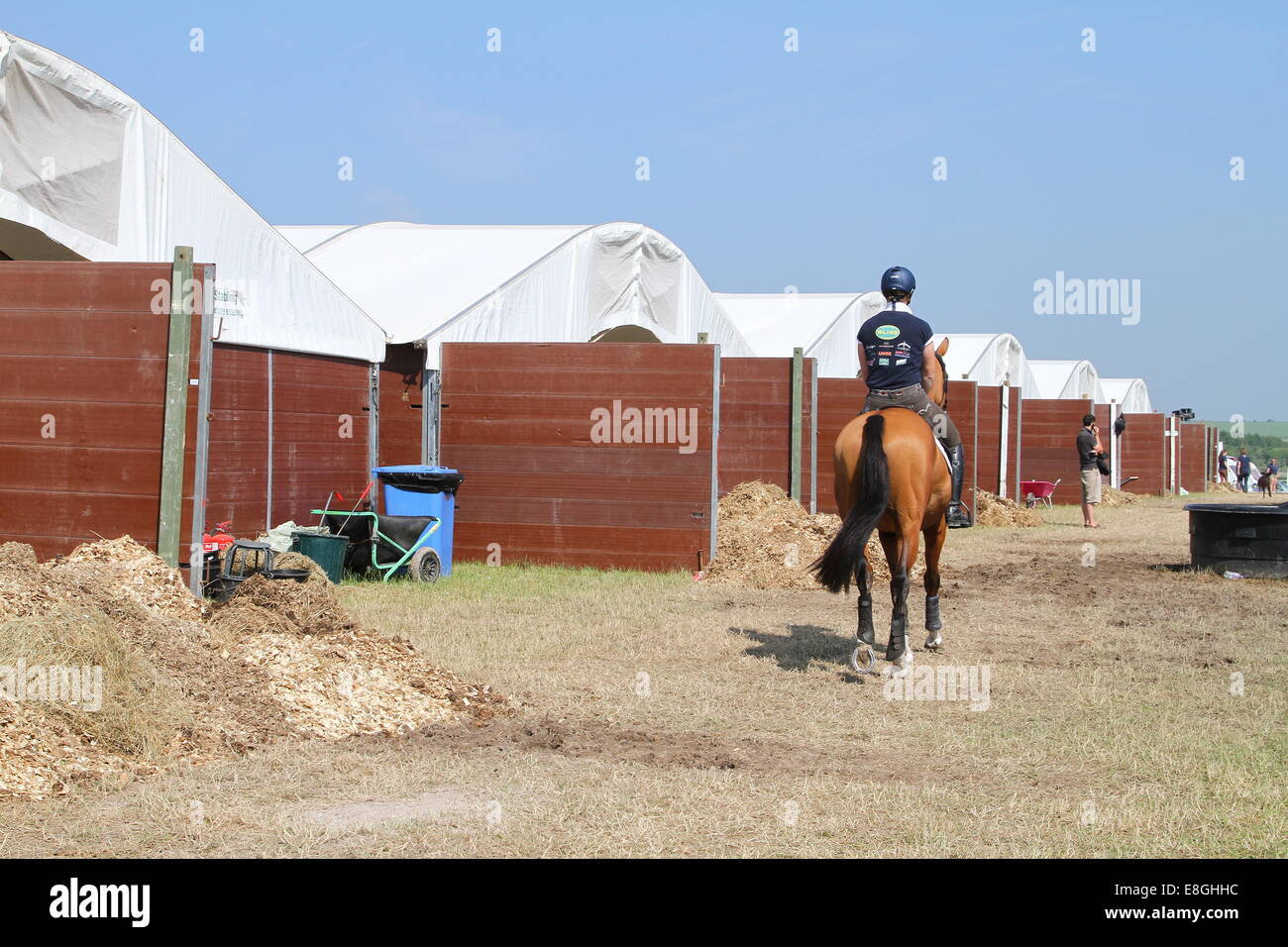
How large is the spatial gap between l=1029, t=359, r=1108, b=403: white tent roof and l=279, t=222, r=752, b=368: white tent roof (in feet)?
103

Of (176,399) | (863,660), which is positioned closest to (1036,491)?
(863,660)

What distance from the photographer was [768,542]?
13.0m

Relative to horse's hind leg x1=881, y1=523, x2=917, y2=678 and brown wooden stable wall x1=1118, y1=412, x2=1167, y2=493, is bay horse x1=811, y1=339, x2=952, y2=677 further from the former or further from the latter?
brown wooden stable wall x1=1118, y1=412, x2=1167, y2=493

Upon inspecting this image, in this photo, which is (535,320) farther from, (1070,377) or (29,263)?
(1070,377)

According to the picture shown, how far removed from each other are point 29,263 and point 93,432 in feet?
4.77

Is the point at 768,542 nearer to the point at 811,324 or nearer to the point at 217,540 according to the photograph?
the point at 217,540

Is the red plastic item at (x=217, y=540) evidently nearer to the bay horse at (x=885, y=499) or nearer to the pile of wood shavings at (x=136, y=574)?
the pile of wood shavings at (x=136, y=574)

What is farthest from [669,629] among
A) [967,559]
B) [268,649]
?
[967,559]

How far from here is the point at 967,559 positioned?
16.2 m

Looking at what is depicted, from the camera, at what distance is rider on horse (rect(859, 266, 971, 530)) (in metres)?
8.14

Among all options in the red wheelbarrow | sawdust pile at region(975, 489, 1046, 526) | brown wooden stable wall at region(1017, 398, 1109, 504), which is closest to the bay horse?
sawdust pile at region(975, 489, 1046, 526)

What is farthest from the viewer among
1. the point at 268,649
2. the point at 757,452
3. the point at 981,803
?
the point at 757,452

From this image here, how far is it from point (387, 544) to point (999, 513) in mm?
15254
